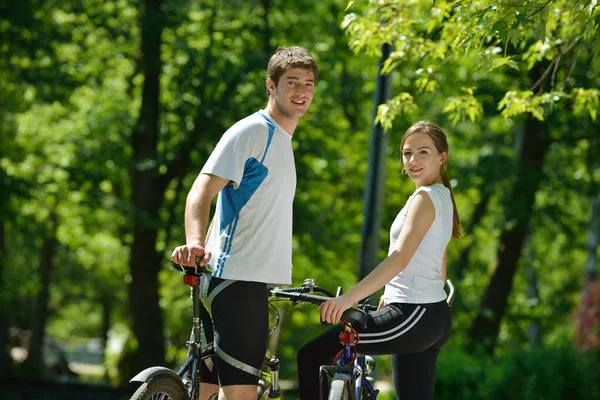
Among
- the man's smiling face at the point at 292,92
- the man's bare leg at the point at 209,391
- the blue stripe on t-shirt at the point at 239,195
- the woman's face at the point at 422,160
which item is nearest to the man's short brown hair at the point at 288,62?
the man's smiling face at the point at 292,92

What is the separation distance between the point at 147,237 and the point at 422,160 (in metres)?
14.7

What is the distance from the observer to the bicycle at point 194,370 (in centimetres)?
373

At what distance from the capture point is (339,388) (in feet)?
12.9

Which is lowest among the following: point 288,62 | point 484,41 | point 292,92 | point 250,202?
point 250,202

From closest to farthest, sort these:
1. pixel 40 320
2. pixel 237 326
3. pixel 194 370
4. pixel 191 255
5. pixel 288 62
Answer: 1. pixel 191 255
2. pixel 237 326
3. pixel 194 370
4. pixel 288 62
5. pixel 40 320

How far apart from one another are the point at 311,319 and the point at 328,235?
7879 millimetres

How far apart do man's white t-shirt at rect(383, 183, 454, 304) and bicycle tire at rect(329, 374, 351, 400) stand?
0.42 meters

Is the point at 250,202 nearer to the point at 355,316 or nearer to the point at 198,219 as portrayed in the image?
the point at 198,219

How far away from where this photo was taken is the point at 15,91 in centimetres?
1905

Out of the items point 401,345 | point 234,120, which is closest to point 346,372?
point 401,345

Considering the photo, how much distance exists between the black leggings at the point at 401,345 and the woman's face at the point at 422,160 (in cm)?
58

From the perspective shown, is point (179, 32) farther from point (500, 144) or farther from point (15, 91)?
point (500, 144)

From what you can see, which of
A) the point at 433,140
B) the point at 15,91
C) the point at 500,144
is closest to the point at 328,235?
the point at 500,144

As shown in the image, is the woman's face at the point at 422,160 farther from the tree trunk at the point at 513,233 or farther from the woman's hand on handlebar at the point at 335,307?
the tree trunk at the point at 513,233
